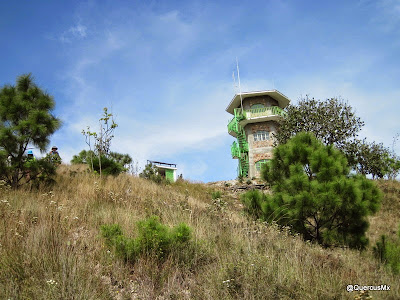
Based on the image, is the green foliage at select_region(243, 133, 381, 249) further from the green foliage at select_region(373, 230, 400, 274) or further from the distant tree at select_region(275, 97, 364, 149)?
the distant tree at select_region(275, 97, 364, 149)

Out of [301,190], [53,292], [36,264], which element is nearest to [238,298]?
[53,292]

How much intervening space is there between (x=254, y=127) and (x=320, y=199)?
2389cm

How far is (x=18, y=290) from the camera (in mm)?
2873

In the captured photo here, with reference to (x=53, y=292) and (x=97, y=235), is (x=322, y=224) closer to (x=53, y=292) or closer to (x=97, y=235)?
(x=97, y=235)

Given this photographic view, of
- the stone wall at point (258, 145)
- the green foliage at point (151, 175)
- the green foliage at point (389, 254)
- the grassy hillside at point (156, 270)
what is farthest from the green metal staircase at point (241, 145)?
the grassy hillside at point (156, 270)

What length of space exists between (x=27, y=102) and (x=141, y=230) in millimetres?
6423

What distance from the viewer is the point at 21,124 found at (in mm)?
7707

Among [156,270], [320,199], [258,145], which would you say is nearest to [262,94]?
[258,145]

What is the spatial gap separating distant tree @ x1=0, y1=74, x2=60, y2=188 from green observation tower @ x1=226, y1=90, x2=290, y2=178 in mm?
21963

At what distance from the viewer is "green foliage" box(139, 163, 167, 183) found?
14.7 metres

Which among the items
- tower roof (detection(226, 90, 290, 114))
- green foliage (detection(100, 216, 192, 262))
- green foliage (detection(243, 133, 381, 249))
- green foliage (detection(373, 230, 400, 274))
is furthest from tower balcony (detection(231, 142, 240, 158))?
green foliage (detection(100, 216, 192, 262))

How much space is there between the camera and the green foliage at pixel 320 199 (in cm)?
639

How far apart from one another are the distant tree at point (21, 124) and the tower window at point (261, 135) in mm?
23374

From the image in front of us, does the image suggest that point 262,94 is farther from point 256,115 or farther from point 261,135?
point 261,135
